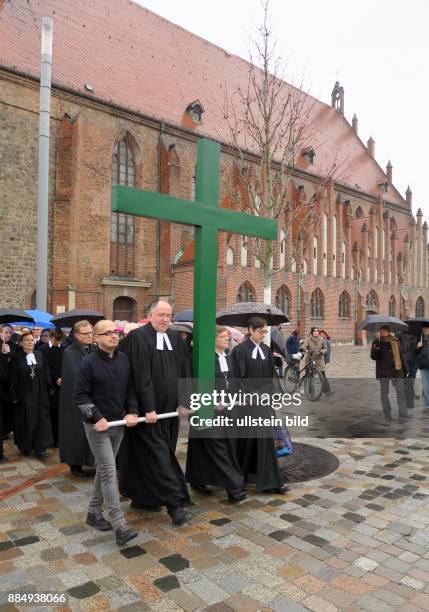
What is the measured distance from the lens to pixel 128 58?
25.5 m

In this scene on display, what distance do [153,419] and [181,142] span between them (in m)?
23.7

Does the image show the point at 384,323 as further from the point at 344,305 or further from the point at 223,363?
the point at 344,305

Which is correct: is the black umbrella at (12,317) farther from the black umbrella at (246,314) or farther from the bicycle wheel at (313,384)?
the bicycle wheel at (313,384)

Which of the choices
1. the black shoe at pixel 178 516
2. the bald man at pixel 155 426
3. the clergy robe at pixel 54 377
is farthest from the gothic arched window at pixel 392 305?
the black shoe at pixel 178 516

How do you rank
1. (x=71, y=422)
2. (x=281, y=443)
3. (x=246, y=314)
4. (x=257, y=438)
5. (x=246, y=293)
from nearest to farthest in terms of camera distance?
(x=257, y=438) → (x=281, y=443) → (x=71, y=422) → (x=246, y=314) → (x=246, y=293)

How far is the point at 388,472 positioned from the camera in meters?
5.20

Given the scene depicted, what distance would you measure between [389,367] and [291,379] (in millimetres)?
3751

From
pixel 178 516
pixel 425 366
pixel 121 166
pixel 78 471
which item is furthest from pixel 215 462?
pixel 121 166

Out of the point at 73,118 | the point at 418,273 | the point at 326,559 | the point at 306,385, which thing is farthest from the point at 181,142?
the point at 418,273

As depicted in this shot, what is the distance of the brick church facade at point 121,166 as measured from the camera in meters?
19.5

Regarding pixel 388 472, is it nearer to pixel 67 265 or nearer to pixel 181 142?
pixel 67 265

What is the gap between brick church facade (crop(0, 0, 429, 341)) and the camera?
1950cm

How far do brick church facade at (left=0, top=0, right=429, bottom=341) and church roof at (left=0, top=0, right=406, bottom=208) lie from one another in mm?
77

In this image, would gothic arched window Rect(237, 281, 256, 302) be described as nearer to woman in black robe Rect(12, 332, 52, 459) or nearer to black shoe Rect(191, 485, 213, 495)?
woman in black robe Rect(12, 332, 52, 459)
